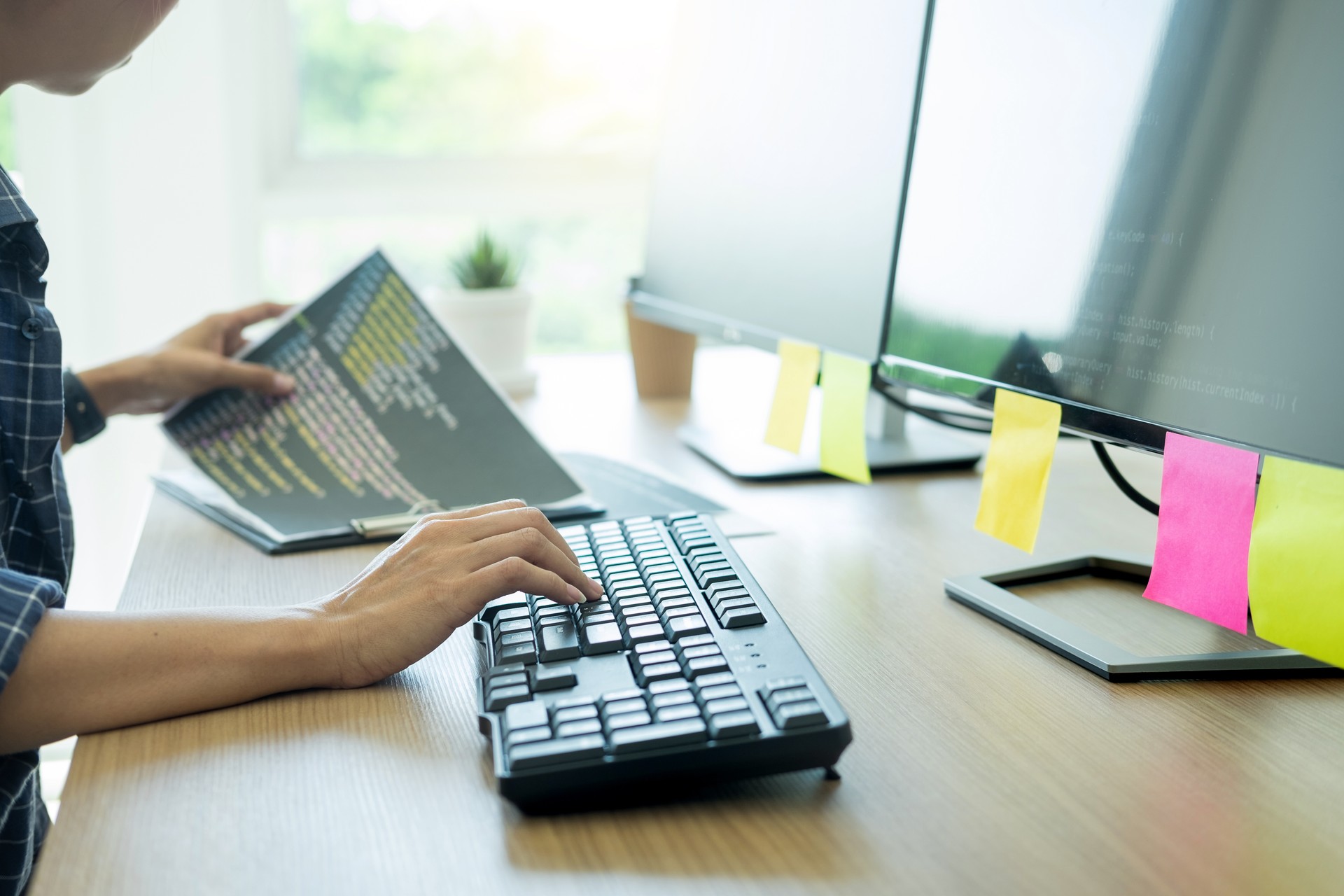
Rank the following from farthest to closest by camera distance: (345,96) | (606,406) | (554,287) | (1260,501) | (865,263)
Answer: (554,287)
(345,96)
(606,406)
(865,263)
(1260,501)

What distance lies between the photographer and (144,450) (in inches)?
59.0

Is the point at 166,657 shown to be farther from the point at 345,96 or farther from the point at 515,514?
the point at 345,96

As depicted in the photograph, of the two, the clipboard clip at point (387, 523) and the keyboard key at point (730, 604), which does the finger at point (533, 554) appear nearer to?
the keyboard key at point (730, 604)

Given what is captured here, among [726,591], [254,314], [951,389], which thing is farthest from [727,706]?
[254,314]

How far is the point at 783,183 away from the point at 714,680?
2.01ft

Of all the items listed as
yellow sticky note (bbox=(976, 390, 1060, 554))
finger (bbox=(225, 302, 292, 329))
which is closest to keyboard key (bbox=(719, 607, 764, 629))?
yellow sticky note (bbox=(976, 390, 1060, 554))

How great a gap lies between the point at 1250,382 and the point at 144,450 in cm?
142

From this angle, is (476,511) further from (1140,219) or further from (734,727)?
(1140,219)

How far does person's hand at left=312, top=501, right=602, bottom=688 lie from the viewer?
0.52 m

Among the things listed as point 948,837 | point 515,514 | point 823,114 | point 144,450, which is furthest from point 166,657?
point 144,450

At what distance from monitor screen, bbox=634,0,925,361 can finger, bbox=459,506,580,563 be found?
14.1 inches

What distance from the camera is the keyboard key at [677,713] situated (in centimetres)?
44

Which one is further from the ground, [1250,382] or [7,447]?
[1250,382]

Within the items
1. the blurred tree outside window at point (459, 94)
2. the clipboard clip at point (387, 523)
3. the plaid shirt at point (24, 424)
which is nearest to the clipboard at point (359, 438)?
the clipboard clip at point (387, 523)
